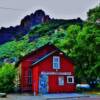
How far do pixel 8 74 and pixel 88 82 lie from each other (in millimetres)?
12474

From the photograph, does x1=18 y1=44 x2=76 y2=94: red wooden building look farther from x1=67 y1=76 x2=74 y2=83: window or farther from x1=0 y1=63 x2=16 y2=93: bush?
x1=0 y1=63 x2=16 y2=93: bush

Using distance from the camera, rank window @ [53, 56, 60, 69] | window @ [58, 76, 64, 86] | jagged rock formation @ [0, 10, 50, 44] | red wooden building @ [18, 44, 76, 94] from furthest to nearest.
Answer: jagged rock formation @ [0, 10, 50, 44], window @ [53, 56, 60, 69], window @ [58, 76, 64, 86], red wooden building @ [18, 44, 76, 94]

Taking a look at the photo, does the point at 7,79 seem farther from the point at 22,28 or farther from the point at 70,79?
the point at 22,28

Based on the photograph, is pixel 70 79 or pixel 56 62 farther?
pixel 70 79

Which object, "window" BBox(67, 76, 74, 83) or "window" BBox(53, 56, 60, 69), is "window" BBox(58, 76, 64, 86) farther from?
"window" BBox(53, 56, 60, 69)

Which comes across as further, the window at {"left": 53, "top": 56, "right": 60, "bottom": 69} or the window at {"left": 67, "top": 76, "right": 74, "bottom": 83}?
the window at {"left": 67, "top": 76, "right": 74, "bottom": 83}

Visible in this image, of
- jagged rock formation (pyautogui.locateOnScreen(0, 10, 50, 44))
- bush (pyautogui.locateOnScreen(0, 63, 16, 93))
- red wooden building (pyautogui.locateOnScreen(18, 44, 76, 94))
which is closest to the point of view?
red wooden building (pyautogui.locateOnScreen(18, 44, 76, 94))

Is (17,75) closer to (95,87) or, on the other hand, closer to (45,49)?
(45,49)

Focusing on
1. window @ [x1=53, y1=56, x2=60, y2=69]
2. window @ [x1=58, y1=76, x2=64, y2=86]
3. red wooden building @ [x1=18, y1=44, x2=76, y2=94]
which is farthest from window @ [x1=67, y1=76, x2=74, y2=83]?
window @ [x1=53, y1=56, x2=60, y2=69]

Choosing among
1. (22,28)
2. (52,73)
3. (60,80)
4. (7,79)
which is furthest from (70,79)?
(22,28)

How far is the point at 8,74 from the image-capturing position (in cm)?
5675

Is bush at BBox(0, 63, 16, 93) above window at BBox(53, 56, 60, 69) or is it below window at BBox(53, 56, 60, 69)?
below

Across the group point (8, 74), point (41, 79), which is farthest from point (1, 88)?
point (41, 79)

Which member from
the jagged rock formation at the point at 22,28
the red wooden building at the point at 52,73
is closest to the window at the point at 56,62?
the red wooden building at the point at 52,73
